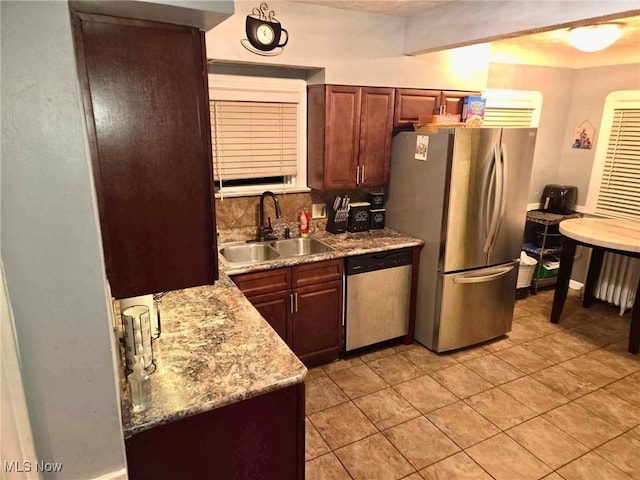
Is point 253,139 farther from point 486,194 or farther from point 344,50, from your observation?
point 486,194

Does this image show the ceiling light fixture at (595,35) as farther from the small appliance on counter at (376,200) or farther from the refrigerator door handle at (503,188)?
the small appliance on counter at (376,200)

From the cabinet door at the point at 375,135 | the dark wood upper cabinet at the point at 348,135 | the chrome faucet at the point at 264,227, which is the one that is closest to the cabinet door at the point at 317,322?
the chrome faucet at the point at 264,227

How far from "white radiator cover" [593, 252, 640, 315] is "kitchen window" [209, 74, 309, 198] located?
124 inches

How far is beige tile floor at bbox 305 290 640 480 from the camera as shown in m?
2.20

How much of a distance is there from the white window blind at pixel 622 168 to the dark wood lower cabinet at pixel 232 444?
408 cm

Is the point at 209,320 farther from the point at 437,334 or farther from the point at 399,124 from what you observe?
the point at 399,124

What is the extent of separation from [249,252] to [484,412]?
1.95 metres

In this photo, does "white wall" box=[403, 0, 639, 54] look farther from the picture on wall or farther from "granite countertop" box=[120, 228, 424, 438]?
the picture on wall

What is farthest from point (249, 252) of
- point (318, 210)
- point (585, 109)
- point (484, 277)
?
point (585, 109)

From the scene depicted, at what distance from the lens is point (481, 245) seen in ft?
10.4

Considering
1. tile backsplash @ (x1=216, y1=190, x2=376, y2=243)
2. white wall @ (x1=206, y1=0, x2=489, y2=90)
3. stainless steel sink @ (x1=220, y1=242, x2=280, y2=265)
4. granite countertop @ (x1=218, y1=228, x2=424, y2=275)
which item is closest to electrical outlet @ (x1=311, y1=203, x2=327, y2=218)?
tile backsplash @ (x1=216, y1=190, x2=376, y2=243)

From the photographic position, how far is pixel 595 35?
268cm

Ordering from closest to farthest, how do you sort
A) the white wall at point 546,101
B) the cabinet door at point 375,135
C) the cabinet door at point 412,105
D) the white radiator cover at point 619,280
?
the cabinet door at point 375,135 → the cabinet door at point 412,105 → the white radiator cover at point 619,280 → the white wall at point 546,101

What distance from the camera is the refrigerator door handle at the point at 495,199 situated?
3016mm
